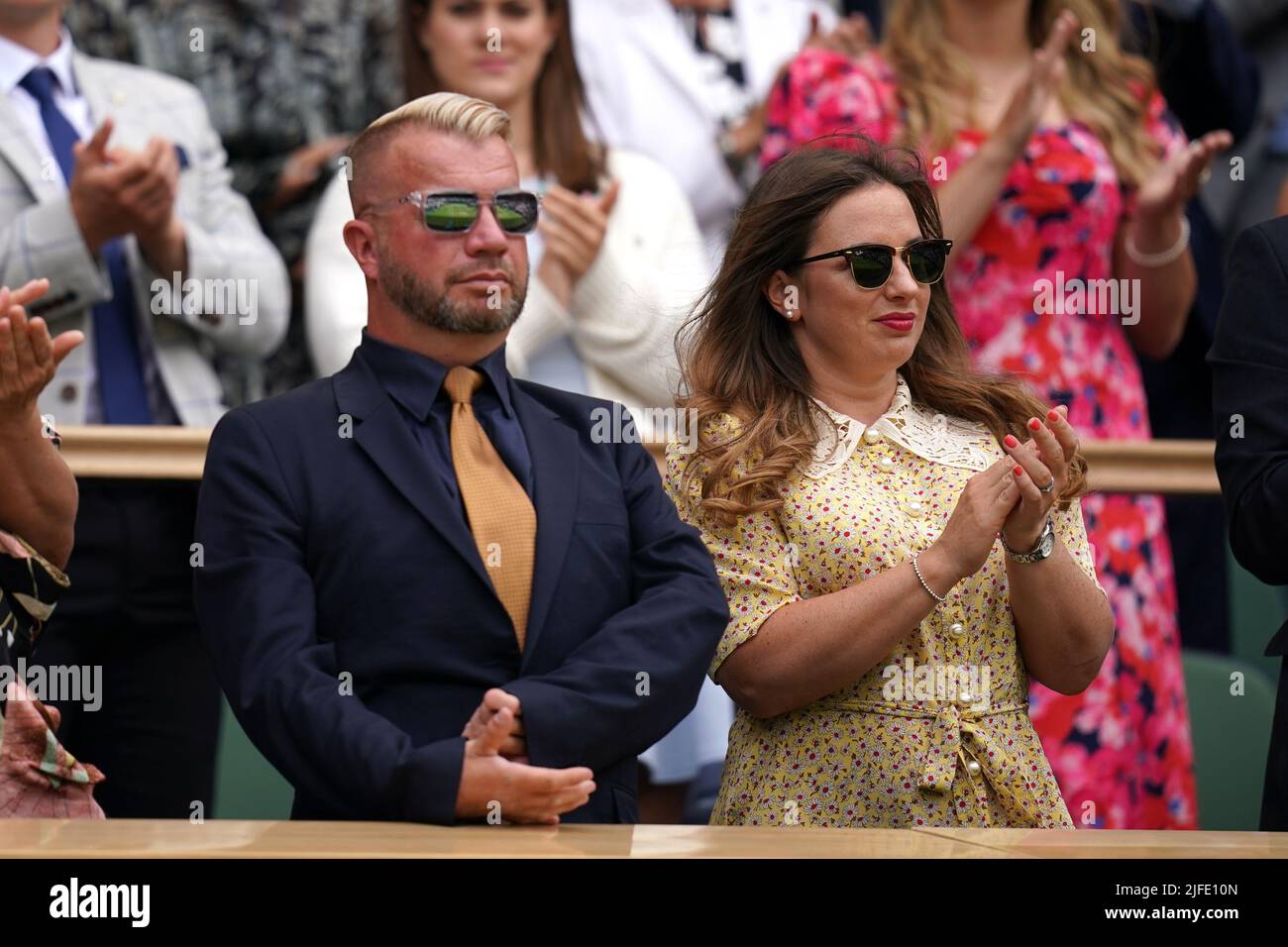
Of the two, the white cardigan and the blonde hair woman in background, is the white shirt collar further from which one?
the blonde hair woman in background

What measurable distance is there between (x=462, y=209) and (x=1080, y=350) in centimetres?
207

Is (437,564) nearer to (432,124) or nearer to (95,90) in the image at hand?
(432,124)


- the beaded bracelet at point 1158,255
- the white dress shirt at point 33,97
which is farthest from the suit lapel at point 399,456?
the beaded bracelet at point 1158,255

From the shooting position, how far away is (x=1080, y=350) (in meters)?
4.99

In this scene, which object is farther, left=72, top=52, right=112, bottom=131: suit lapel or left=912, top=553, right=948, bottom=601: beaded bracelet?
left=72, top=52, right=112, bottom=131: suit lapel

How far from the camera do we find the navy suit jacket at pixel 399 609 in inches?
121

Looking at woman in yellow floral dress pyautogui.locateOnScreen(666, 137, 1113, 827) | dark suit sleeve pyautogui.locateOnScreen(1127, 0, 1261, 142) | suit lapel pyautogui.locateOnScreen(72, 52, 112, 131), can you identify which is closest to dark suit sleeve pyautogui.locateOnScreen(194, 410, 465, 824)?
woman in yellow floral dress pyautogui.locateOnScreen(666, 137, 1113, 827)

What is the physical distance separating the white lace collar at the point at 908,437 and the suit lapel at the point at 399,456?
0.71m

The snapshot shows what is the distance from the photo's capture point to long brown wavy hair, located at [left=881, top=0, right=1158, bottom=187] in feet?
16.6

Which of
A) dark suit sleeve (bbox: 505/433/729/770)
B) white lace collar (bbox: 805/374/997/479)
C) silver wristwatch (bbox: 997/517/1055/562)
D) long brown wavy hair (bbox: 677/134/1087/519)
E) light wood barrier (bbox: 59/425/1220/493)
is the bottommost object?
dark suit sleeve (bbox: 505/433/729/770)

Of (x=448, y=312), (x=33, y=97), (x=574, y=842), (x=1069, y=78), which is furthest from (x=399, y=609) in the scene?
(x=1069, y=78)

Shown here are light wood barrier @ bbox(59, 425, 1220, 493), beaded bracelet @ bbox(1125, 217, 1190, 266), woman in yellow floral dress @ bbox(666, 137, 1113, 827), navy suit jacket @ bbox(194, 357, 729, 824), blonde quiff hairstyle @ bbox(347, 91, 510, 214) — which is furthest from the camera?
beaded bracelet @ bbox(1125, 217, 1190, 266)

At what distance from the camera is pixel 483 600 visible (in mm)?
3266

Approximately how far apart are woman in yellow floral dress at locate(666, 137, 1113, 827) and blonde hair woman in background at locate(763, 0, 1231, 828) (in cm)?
103
